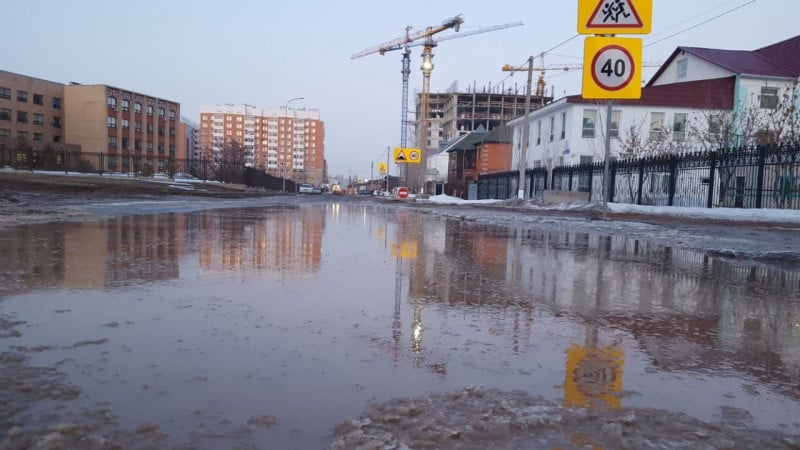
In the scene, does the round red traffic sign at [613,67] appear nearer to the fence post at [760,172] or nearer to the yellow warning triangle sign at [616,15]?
the yellow warning triangle sign at [616,15]

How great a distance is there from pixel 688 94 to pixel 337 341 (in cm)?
4335

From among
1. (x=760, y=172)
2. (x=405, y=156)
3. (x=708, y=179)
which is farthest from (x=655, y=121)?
(x=760, y=172)

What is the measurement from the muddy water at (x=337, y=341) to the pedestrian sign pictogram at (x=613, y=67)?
249 inches

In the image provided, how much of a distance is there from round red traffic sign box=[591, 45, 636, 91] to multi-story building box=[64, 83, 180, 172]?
7159 centimetres

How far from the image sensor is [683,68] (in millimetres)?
42531

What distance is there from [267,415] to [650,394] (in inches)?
76.3

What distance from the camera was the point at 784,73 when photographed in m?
35.5

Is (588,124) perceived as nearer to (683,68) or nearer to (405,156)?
(683,68)

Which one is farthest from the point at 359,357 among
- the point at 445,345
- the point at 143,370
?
the point at 143,370

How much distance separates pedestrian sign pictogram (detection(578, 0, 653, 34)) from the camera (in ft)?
39.3

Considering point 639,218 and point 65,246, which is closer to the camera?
point 65,246

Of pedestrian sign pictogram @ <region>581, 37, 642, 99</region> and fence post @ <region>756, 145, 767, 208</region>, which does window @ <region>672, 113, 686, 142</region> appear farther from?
pedestrian sign pictogram @ <region>581, 37, 642, 99</region>

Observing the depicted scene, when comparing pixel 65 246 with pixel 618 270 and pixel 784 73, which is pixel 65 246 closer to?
pixel 618 270

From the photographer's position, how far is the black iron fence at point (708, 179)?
55.4ft
